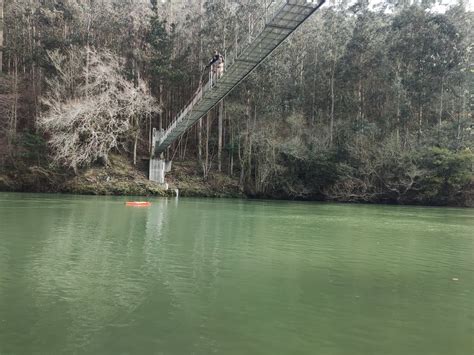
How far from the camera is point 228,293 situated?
6.67 m

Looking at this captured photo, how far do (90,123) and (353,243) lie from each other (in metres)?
23.4

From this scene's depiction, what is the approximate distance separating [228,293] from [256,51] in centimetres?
1293

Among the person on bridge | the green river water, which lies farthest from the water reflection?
the person on bridge

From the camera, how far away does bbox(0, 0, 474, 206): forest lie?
104 feet

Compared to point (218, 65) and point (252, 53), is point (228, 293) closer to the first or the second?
point (252, 53)

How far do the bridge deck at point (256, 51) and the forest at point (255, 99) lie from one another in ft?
23.7

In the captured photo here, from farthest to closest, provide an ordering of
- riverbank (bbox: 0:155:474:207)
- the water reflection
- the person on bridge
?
riverbank (bbox: 0:155:474:207) < the person on bridge < the water reflection

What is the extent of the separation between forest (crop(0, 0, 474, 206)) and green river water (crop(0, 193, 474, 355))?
1976cm

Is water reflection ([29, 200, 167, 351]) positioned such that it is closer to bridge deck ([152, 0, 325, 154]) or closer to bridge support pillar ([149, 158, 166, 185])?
bridge deck ([152, 0, 325, 154])

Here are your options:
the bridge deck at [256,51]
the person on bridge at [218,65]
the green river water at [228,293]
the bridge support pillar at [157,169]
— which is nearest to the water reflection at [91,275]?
the green river water at [228,293]

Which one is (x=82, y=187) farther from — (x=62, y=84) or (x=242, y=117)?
(x=242, y=117)

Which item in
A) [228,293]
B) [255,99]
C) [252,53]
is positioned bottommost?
[228,293]

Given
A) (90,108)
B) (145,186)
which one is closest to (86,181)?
(145,186)

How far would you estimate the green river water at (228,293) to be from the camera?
15.6 feet
